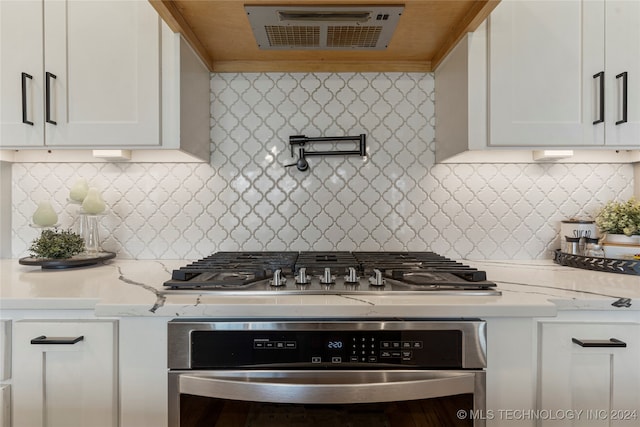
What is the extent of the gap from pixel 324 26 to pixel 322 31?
4 cm

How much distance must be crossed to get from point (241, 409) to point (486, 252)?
127 centimetres

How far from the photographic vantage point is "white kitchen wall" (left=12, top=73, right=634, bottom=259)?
168cm

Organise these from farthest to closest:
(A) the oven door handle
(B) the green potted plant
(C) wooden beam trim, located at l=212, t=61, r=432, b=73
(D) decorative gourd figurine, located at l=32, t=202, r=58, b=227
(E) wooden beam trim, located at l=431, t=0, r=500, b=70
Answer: (C) wooden beam trim, located at l=212, t=61, r=432, b=73 < (D) decorative gourd figurine, located at l=32, t=202, r=58, b=227 < (B) the green potted plant < (E) wooden beam trim, located at l=431, t=0, r=500, b=70 < (A) the oven door handle

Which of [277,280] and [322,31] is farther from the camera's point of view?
[322,31]

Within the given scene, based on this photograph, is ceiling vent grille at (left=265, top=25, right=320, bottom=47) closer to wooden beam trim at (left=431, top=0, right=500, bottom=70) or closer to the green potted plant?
wooden beam trim at (left=431, top=0, right=500, bottom=70)

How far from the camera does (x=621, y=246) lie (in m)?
1.41

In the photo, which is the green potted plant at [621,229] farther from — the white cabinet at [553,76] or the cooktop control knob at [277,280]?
the cooktop control knob at [277,280]

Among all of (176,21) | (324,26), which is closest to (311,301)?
(324,26)

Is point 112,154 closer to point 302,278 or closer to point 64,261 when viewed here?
point 64,261

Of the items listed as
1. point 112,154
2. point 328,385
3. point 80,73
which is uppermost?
point 80,73

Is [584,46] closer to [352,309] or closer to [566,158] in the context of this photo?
[566,158]

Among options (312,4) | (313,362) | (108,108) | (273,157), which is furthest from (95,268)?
(312,4)

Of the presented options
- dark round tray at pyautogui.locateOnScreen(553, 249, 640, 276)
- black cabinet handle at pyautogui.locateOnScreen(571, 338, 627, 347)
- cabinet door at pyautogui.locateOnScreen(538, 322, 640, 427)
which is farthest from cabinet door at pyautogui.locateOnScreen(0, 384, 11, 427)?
dark round tray at pyautogui.locateOnScreen(553, 249, 640, 276)

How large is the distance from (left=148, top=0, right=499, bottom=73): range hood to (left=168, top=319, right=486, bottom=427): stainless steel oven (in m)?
0.98
